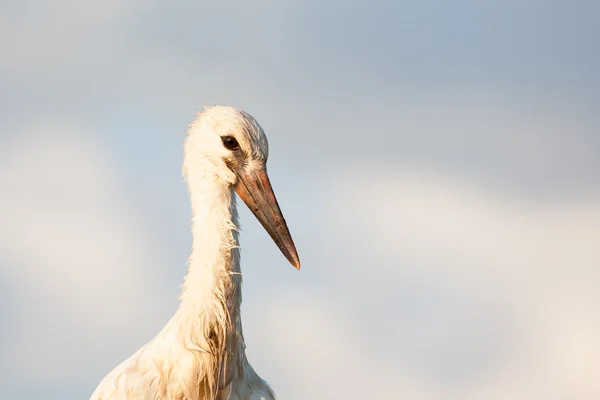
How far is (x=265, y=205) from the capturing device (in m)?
8.32

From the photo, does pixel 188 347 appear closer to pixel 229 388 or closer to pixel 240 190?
pixel 229 388

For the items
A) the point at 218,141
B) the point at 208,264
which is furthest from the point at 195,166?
the point at 208,264

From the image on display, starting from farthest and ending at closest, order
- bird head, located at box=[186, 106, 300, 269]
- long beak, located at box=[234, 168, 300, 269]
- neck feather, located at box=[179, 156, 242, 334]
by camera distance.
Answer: long beak, located at box=[234, 168, 300, 269] → bird head, located at box=[186, 106, 300, 269] → neck feather, located at box=[179, 156, 242, 334]

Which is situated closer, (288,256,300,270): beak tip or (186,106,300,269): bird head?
(186,106,300,269): bird head

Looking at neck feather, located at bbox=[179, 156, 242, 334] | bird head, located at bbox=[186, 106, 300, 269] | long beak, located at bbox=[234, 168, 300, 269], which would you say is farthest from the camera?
long beak, located at bbox=[234, 168, 300, 269]

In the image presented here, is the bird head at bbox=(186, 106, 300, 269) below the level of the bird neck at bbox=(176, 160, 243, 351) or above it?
above

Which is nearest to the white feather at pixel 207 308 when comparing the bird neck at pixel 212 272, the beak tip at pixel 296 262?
the bird neck at pixel 212 272

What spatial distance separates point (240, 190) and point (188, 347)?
1.27 meters

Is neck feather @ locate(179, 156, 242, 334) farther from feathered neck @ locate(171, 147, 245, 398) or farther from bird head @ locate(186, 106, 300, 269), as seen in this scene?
bird head @ locate(186, 106, 300, 269)

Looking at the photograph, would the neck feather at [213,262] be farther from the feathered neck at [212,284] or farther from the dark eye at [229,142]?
the dark eye at [229,142]

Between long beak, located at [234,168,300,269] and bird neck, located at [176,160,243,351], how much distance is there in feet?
0.66

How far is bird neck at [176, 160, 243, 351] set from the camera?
782 cm

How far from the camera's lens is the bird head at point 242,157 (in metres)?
8.07

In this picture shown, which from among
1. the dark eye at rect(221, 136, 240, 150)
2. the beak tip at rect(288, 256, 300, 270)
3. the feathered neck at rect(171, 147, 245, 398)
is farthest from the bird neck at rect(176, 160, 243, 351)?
the beak tip at rect(288, 256, 300, 270)
